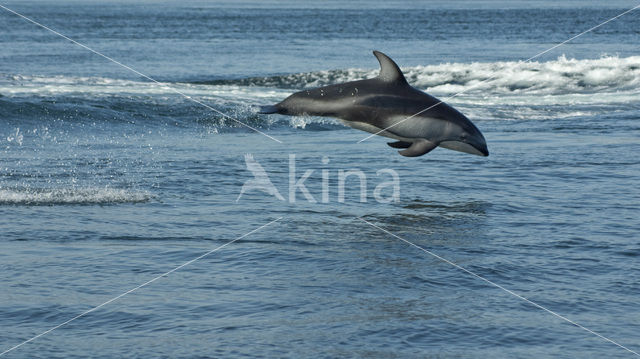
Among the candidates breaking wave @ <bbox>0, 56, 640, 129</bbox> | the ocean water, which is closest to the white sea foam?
the ocean water

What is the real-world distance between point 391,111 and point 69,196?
5.04m

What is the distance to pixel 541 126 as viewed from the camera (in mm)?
23734

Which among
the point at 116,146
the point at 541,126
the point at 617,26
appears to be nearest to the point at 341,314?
the point at 116,146

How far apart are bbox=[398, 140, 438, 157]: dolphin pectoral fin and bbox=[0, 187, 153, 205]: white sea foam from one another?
4.01 meters

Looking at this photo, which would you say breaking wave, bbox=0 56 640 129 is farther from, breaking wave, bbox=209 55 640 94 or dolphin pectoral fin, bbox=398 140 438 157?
dolphin pectoral fin, bbox=398 140 438 157

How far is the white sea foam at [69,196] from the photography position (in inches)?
549

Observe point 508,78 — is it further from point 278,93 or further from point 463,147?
point 463,147

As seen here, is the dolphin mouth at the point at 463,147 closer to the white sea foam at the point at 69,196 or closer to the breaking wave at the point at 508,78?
the white sea foam at the point at 69,196

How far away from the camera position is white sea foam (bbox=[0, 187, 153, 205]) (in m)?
13.9

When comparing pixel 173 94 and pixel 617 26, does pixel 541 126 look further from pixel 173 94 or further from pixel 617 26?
pixel 617 26

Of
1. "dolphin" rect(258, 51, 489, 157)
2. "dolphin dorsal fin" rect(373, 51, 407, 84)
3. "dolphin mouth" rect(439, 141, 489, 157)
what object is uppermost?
"dolphin dorsal fin" rect(373, 51, 407, 84)

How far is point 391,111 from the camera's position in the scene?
13.0 meters

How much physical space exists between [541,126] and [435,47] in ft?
125

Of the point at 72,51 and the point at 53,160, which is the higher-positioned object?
the point at 72,51
